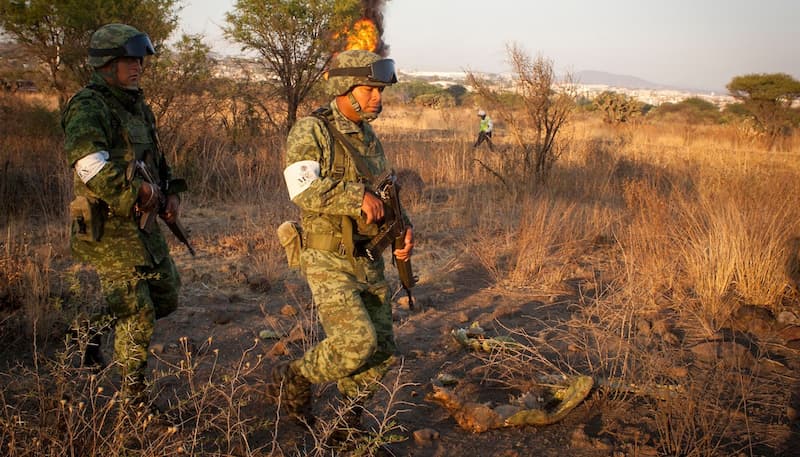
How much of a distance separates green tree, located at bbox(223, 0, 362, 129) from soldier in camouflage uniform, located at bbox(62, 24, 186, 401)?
290 inches

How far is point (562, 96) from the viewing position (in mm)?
7457

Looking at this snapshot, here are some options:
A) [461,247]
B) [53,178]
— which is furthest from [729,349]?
[53,178]

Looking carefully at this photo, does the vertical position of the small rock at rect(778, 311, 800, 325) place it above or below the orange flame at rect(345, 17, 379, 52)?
below

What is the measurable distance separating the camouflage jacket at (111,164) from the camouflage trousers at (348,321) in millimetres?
789

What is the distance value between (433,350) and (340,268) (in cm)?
150

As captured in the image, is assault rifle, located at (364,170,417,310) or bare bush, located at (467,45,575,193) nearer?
assault rifle, located at (364,170,417,310)

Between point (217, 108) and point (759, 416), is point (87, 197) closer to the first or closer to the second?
point (759, 416)

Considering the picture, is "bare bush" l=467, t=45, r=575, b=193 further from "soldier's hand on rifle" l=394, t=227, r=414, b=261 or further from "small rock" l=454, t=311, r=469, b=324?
"soldier's hand on rifle" l=394, t=227, r=414, b=261

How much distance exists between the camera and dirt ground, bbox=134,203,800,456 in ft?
8.79

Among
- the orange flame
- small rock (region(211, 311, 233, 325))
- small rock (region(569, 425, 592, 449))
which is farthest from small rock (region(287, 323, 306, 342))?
the orange flame

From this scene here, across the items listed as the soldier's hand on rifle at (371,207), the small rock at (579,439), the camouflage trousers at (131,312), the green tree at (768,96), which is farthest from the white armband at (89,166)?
the green tree at (768,96)

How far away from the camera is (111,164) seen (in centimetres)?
248

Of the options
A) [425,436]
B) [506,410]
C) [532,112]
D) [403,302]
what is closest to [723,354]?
[506,410]

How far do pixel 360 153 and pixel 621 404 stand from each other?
1.78 metres
